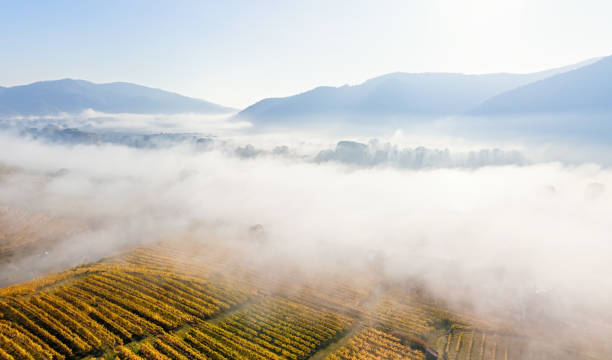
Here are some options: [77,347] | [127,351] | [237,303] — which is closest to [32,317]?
[77,347]

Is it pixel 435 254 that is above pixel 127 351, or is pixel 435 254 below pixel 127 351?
below

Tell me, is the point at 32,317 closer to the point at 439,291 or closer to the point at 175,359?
the point at 175,359

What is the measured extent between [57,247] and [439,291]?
14102cm

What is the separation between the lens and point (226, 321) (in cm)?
6631

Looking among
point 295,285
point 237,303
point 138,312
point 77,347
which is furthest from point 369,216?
point 77,347

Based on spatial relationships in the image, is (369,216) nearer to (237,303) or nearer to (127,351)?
(237,303)

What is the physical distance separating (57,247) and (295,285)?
101136 mm

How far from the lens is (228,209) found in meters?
187

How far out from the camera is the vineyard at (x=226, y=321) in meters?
55.1

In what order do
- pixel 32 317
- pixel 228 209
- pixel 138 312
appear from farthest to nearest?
pixel 228 209 → pixel 138 312 → pixel 32 317

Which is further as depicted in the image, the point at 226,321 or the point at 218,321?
the point at 226,321

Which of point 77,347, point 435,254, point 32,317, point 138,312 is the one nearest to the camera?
point 77,347

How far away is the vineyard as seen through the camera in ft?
181

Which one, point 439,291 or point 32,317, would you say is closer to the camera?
Result: point 32,317
